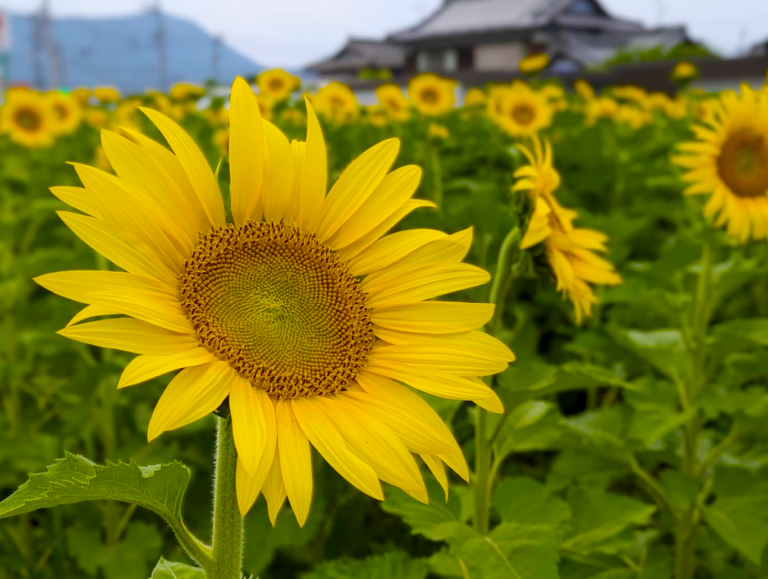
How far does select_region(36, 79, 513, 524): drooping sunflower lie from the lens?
81 cm

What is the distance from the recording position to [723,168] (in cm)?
253

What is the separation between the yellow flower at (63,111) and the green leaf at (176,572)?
5773mm

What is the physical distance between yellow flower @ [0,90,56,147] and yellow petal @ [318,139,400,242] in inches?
219

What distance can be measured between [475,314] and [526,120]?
4.66m

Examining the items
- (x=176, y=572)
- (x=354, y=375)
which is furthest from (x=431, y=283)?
(x=176, y=572)

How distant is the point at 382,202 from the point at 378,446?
313mm

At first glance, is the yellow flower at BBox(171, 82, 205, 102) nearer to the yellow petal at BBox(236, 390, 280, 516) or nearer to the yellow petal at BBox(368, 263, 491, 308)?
the yellow petal at BBox(368, 263, 491, 308)

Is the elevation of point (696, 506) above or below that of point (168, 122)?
below

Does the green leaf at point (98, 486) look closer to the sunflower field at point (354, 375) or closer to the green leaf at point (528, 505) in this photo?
the sunflower field at point (354, 375)

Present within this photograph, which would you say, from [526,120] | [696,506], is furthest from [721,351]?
[526,120]

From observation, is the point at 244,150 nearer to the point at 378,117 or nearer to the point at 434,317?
the point at 434,317

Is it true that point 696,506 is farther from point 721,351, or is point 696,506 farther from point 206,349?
point 206,349

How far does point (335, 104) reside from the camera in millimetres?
6027

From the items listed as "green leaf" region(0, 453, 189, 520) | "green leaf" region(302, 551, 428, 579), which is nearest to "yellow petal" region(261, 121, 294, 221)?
"green leaf" region(0, 453, 189, 520)
